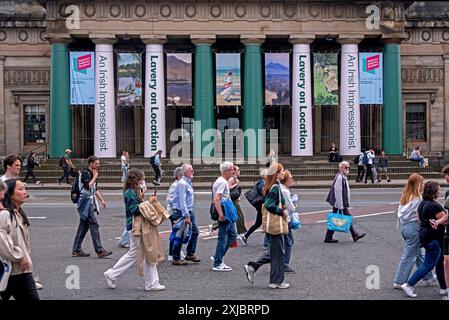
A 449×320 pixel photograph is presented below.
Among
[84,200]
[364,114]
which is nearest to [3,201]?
[84,200]

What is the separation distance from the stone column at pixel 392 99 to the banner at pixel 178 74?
10.4 m

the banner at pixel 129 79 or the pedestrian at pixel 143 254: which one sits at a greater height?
the banner at pixel 129 79

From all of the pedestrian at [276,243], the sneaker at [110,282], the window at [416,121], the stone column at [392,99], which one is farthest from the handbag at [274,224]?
the window at [416,121]

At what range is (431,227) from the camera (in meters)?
9.02

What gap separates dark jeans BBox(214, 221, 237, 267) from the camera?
1114 centimetres

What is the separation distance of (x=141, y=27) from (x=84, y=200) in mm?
24097

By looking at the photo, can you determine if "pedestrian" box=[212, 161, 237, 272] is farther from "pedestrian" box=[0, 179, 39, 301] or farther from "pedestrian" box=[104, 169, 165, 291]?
"pedestrian" box=[0, 179, 39, 301]

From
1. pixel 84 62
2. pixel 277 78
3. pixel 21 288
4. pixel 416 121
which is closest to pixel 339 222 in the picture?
pixel 21 288

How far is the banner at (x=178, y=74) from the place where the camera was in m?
35.8

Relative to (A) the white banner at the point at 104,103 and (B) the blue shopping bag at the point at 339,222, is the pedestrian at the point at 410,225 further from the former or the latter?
(A) the white banner at the point at 104,103

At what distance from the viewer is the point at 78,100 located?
115 ft

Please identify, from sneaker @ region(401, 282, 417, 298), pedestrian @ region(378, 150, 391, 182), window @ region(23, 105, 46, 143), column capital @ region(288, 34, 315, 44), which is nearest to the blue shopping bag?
sneaker @ region(401, 282, 417, 298)

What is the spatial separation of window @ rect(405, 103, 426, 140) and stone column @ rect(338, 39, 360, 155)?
7.52 metres

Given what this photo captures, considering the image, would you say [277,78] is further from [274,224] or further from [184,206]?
[274,224]
